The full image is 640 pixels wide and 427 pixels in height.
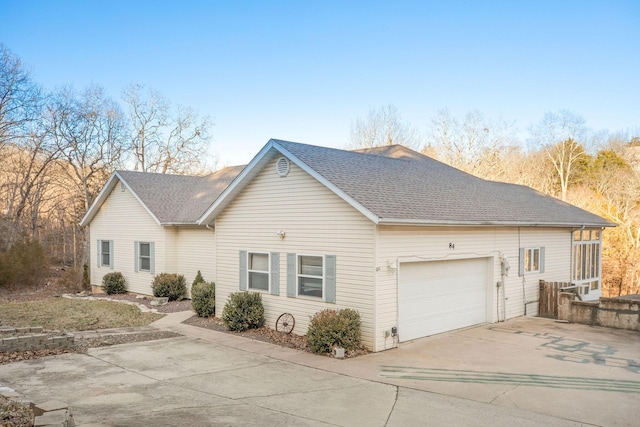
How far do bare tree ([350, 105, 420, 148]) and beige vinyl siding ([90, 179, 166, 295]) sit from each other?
959 inches

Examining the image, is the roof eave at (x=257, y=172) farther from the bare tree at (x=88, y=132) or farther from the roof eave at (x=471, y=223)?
the bare tree at (x=88, y=132)

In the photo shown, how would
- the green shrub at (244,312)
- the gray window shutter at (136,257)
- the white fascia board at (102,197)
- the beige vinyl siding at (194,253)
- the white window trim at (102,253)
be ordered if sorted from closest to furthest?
the green shrub at (244,312) → the beige vinyl siding at (194,253) → the gray window shutter at (136,257) → the white fascia board at (102,197) → the white window trim at (102,253)

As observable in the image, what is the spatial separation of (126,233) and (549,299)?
1816 centimetres

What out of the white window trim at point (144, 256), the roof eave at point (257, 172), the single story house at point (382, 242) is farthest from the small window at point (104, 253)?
the roof eave at point (257, 172)

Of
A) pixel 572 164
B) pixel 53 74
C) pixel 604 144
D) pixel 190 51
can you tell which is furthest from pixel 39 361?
pixel 604 144

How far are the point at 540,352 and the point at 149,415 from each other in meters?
8.77

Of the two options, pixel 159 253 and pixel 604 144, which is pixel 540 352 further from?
pixel 604 144

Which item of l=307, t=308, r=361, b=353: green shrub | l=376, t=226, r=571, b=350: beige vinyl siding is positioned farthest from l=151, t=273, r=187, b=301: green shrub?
l=376, t=226, r=571, b=350: beige vinyl siding

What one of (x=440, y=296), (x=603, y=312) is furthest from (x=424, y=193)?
(x=603, y=312)

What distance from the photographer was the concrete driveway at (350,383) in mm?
7023

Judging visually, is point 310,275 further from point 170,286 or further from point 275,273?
point 170,286

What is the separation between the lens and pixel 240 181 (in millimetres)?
13727

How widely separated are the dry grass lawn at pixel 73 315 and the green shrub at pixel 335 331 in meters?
6.74

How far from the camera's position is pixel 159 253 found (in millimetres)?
20141
